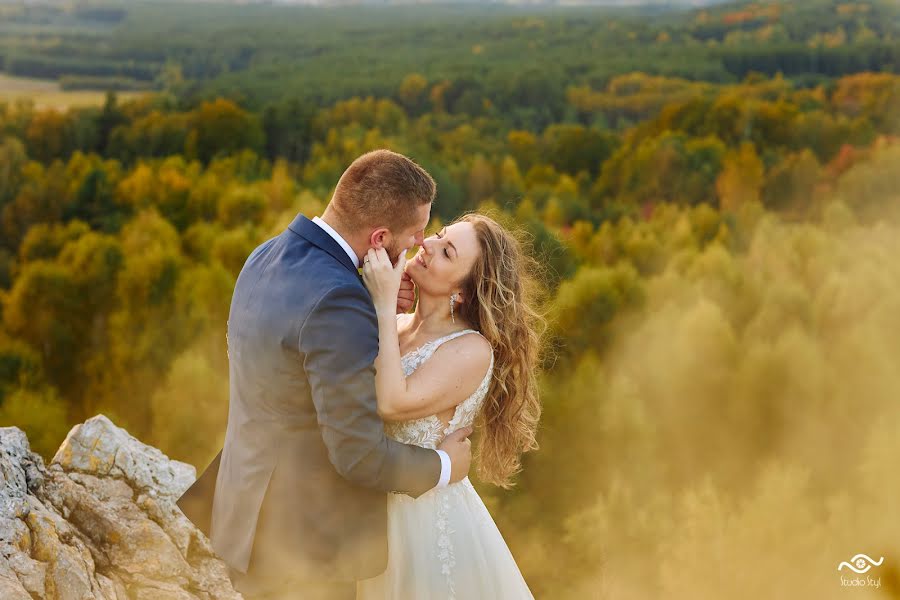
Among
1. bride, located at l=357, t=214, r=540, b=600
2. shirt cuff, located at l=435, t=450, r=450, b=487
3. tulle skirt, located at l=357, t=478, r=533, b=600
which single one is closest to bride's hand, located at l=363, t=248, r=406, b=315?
bride, located at l=357, t=214, r=540, b=600

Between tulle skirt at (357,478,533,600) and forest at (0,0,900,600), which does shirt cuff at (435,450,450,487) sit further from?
forest at (0,0,900,600)

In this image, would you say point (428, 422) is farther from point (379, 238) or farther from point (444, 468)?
point (379, 238)

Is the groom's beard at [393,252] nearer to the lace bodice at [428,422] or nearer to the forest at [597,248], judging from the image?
the lace bodice at [428,422]

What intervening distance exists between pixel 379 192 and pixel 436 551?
156 centimetres

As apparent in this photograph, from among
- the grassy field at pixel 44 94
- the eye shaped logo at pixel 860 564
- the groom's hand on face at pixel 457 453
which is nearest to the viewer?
the groom's hand on face at pixel 457 453

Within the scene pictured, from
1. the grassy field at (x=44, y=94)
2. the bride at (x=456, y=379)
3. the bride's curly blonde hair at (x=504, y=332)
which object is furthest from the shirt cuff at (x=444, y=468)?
the grassy field at (x=44, y=94)

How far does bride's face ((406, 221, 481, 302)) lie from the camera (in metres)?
3.69

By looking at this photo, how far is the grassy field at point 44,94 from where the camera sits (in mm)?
30703

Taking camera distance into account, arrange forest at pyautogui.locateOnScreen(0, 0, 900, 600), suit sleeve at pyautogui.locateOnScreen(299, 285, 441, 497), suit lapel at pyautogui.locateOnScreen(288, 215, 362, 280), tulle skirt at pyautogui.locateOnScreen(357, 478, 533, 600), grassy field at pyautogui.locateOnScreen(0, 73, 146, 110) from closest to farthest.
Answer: suit sleeve at pyautogui.locateOnScreen(299, 285, 441, 497) → suit lapel at pyautogui.locateOnScreen(288, 215, 362, 280) → tulle skirt at pyautogui.locateOnScreen(357, 478, 533, 600) → forest at pyautogui.locateOnScreen(0, 0, 900, 600) → grassy field at pyautogui.locateOnScreen(0, 73, 146, 110)

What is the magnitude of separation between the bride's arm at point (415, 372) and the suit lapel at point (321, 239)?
102 mm

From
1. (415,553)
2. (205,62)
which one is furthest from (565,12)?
(415,553)

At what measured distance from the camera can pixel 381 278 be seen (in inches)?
123

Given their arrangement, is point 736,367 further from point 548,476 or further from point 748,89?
point 748,89

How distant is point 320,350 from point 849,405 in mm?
10187
